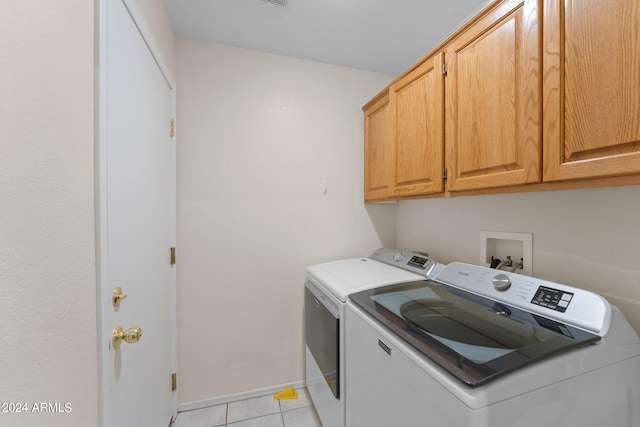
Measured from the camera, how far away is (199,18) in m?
1.52

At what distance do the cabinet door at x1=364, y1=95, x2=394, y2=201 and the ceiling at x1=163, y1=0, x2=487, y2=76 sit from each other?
1.37 ft

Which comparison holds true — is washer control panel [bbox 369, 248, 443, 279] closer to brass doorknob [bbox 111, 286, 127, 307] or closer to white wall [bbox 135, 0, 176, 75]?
brass doorknob [bbox 111, 286, 127, 307]

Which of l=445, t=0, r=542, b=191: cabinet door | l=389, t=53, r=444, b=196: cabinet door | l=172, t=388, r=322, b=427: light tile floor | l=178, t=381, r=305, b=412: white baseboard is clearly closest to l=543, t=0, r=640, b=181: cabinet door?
l=445, t=0, r=542, b=191: cabinet door

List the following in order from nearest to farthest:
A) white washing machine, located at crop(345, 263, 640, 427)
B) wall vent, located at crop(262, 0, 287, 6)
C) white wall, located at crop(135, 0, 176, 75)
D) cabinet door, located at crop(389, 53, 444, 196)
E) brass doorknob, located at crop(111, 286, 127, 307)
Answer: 1. white washing machine, located at crop(345, 263, 640, 427)
2. brass doorknob, located at crop(111, 286, 127, 307)
3. white wall, located at crop(135, 0, 176, 75)
4. cabinet door, located at crop(389, 53, 444, 196)
5. wall vent, located at crop(262, 0, 287, 6)

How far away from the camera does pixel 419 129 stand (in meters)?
1.40

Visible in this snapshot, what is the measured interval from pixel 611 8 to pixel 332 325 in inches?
62.2

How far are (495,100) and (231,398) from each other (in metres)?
2.43

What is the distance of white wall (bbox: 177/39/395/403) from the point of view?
5.66 ft

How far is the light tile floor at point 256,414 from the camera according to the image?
1.63 meters

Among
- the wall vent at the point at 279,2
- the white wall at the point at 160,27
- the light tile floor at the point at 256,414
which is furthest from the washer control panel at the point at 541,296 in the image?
the white wall at the point at 160,27

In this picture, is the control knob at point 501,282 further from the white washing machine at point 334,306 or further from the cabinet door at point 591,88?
the cabinet door at point 591,88

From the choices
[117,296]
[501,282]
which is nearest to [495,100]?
[501,282]

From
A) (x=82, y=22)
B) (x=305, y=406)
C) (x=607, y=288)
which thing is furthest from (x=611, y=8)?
(x=305, y=406)

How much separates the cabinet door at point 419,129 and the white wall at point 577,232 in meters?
0.39
